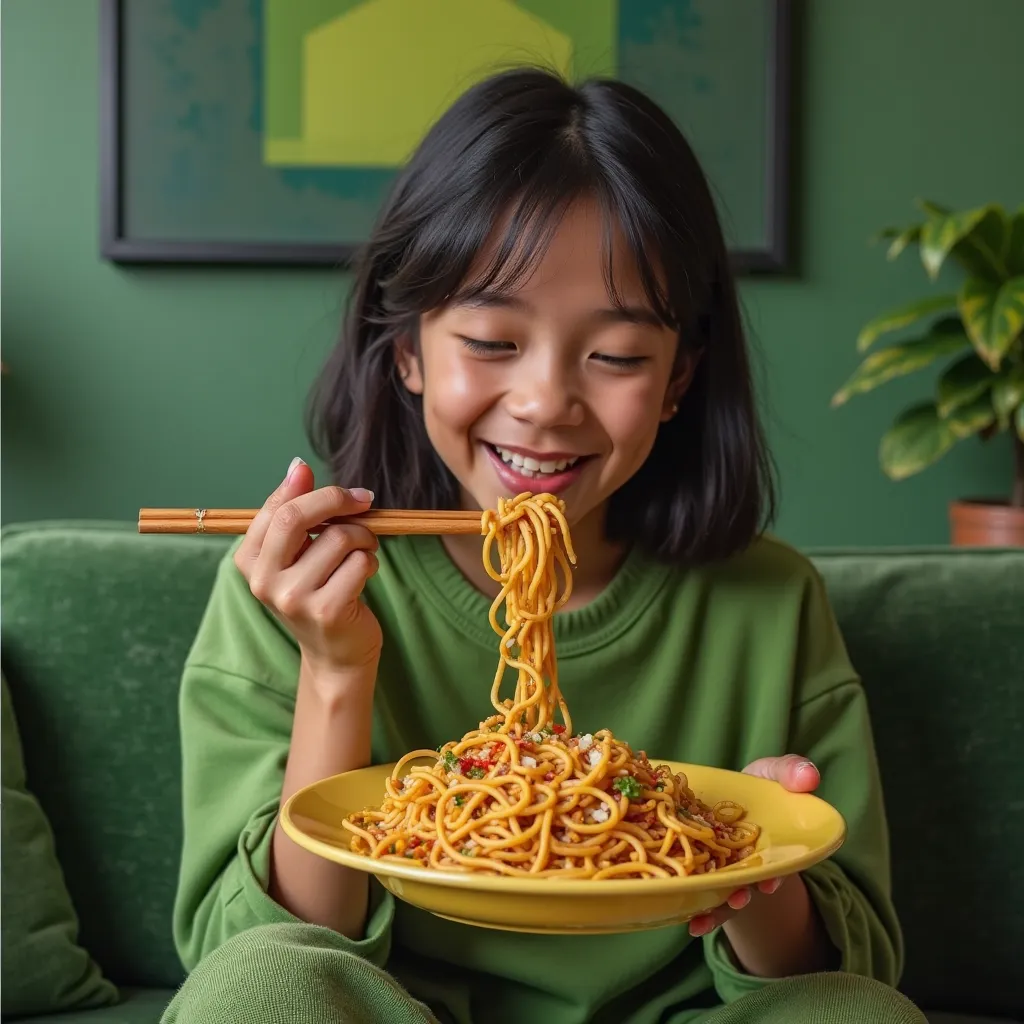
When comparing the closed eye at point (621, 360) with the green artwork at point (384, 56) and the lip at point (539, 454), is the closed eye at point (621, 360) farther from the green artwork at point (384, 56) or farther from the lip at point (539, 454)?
the green artwork at point (384, 56)

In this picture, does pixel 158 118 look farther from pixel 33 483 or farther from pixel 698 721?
pixel 698 721

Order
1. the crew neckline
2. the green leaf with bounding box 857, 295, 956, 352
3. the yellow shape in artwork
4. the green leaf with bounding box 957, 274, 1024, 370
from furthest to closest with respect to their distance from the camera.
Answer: the yellow shape in artwork < the green leaf with bounding box 857, 295, 956, 352 < the green leaf with bounding box 957, 274, 1024, 370 < the crew neckline

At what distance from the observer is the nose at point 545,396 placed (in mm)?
1422

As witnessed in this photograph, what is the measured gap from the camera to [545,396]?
55.9 inches

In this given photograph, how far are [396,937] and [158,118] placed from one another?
221cm

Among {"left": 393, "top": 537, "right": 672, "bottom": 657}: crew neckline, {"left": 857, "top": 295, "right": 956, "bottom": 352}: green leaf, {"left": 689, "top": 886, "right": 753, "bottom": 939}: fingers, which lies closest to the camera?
{"left": 689, "top": 886, "right": 753, "bottom": 939}: fingers

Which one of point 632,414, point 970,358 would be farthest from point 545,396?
point 970,358

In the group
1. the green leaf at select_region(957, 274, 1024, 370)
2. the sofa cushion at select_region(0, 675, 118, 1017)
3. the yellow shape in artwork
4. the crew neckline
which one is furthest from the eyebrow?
the yellow shape in artwork

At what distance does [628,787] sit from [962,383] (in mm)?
1879

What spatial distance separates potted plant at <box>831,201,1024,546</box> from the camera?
2.56 metres

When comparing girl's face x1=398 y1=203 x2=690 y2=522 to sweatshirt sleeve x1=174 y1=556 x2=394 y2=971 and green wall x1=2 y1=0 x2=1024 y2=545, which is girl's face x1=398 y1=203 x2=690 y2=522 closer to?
sweatshirt sleeve x1=174 y1=556 x2=394 y2=971

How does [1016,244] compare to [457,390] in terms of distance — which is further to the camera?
[1016,244]

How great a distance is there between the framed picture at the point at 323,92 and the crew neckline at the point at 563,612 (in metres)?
1.47

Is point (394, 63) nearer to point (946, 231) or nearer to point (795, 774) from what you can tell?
point (946, 231)
